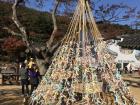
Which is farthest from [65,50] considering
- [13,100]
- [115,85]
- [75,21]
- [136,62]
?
[136,62]

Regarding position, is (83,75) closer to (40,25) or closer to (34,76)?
(34,76)

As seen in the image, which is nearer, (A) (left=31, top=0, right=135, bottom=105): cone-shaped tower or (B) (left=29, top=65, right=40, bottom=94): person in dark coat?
(A) (left=31, top=0, right=135, bottom=105): cone-shaped tower

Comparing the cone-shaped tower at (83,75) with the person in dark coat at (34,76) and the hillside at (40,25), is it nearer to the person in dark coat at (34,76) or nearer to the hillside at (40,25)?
Result: the person in dark coat at (34,76)

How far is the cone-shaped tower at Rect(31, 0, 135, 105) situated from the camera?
11367 millimetres

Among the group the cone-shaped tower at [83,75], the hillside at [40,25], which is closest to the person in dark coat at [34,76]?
the cone-shaped tower at [83,75]

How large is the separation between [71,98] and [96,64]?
1111mm

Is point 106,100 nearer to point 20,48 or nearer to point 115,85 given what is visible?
point 115,85

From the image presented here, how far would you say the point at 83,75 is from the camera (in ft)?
37.4

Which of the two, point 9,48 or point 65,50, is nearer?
point 65,50

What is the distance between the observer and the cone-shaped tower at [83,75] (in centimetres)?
1137

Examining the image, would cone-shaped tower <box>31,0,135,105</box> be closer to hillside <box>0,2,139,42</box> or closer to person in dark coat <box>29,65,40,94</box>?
person in dark coat <box>29,65,40,94</box>

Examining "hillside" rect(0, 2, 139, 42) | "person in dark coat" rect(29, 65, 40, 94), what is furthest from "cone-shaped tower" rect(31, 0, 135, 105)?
"hillside" rect(0, 2, 139, 42)

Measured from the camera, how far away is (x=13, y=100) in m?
17.4

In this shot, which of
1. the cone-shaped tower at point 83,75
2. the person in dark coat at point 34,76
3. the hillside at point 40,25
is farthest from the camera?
the hillside at point 40,25
